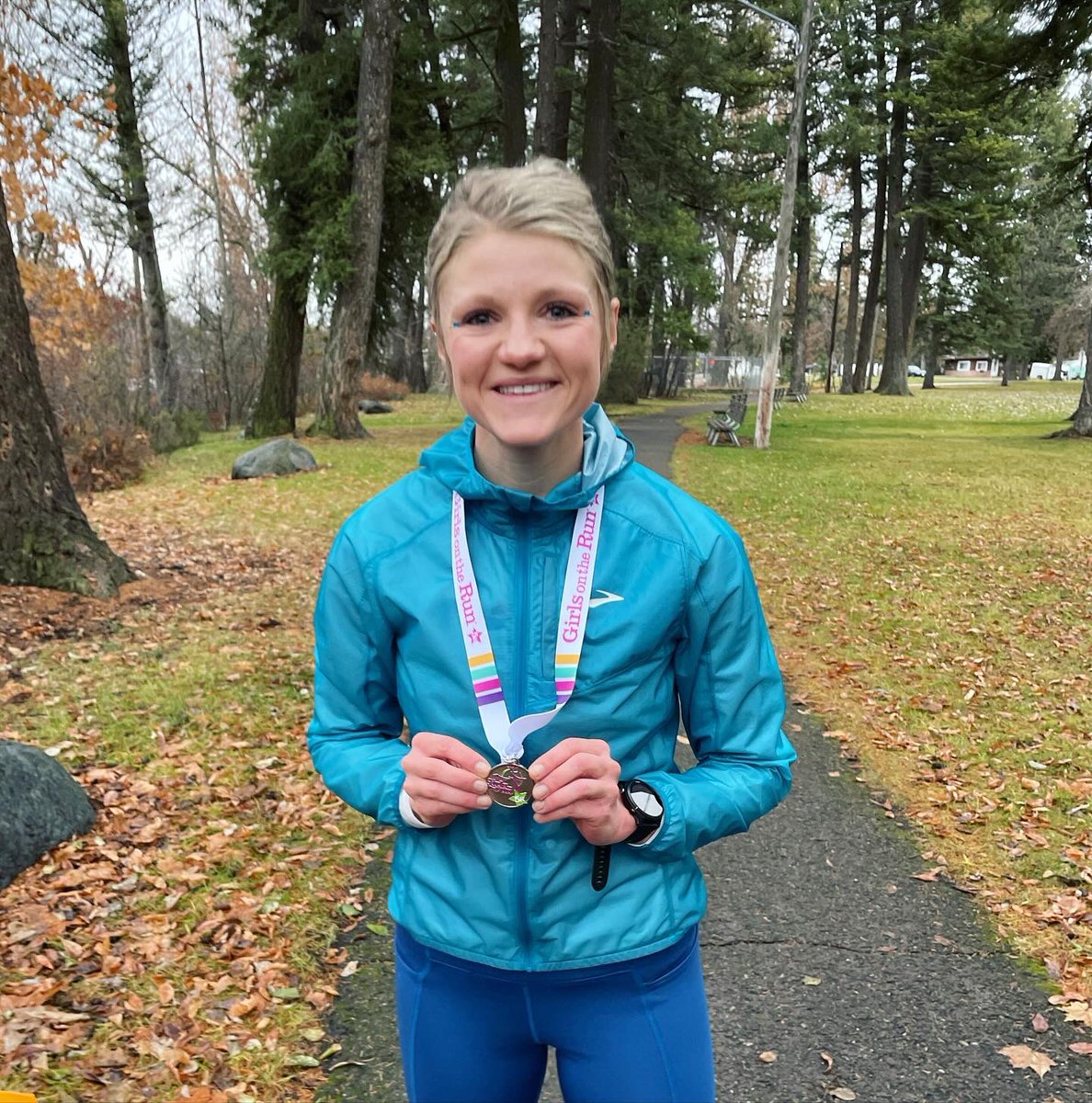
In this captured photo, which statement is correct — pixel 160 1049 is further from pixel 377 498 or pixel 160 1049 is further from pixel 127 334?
pixel 127 334

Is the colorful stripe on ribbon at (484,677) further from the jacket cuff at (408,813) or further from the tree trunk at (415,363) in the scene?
the tree trunk at (415,363)

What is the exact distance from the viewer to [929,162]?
4012cm

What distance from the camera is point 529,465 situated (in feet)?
5.24

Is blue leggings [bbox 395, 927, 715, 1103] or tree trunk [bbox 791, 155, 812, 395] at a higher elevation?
tree trunk [bbox 791, 155, 812, 395]

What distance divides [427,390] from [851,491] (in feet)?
100

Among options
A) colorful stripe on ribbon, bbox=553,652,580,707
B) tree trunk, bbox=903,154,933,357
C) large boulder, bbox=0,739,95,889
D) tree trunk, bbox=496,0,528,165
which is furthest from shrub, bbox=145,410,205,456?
tree trunk, bbox=903,154,933,357

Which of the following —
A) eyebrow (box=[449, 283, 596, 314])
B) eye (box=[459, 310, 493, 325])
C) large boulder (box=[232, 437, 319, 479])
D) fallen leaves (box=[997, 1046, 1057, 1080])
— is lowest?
fallen leaves (box=[997, 1046, 1057, 1080])

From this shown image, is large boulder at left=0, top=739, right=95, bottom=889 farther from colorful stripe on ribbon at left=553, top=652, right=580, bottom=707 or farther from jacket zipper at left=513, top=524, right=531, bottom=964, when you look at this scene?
colorful stripe on ribbon at left=553, top=652, right=580, bottom=707

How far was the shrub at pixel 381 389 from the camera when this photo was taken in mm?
36312

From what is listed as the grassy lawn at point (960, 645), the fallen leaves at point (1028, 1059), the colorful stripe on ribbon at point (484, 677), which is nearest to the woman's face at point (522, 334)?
the colorful stripe on ribbon at point (484, 677)

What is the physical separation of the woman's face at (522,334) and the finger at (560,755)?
48cm

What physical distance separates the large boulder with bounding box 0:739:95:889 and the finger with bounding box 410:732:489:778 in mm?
3405

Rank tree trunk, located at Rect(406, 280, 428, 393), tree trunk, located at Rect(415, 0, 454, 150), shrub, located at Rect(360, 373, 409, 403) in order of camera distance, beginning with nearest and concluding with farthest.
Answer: tree trunk, located at Rect(415, 0, 454, 150) → shrub, located at Rect(360, 373, 409, 403) → tree trunk, located at Rect(406, 280, 428, 393)

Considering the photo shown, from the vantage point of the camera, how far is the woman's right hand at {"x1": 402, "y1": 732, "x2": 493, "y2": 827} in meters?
1.39
